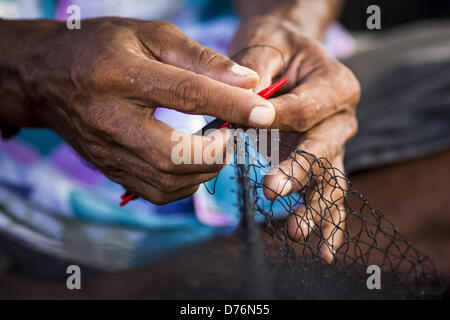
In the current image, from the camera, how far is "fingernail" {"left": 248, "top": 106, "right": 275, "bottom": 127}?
58cm

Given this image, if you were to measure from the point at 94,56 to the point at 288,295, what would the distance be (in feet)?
1.61

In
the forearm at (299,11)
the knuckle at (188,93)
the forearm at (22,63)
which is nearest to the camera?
the knuckle at (188,93)

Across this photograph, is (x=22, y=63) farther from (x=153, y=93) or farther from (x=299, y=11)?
(x=299, y=11)

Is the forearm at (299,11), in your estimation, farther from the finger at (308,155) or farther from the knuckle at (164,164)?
the knuckle at (164,164)

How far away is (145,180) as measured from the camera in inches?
26.2

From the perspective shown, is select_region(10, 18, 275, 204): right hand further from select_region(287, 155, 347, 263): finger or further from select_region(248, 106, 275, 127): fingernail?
select_region(287, 155, 347, 263): finger

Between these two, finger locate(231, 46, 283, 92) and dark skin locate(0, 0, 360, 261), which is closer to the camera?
dark skin locate(0, 0, 360, 261)

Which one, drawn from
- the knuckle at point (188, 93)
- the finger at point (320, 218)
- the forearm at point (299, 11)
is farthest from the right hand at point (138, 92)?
the forearm at point (299, 11)

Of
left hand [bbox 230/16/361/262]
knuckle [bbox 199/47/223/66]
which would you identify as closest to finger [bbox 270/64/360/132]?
left hand [bbox 230/16/361/262]

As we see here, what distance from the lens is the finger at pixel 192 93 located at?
58 centimetres

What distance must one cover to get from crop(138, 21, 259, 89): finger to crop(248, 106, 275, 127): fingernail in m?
0.05

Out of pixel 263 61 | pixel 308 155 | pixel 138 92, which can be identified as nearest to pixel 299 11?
pixel 263 61
